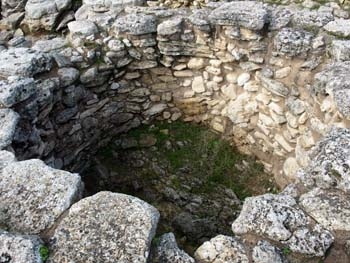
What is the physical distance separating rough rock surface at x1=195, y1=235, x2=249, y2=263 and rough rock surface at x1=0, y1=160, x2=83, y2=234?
0.89 m

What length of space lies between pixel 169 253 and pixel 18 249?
842 mm

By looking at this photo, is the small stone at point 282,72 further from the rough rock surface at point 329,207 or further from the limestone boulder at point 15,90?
the limestone boulder at point 15,90

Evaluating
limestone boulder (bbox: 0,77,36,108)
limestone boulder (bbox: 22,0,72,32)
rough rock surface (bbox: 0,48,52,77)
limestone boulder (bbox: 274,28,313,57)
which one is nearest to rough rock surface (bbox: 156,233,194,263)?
limestone boulder (bbox: 0,77,36,108)

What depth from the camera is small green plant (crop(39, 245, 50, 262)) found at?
251 centimetres

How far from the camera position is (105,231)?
260 centimetres

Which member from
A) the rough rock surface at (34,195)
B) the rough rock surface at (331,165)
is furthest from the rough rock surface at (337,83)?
the rough rock surface at (34,195)

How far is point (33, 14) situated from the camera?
5.83m

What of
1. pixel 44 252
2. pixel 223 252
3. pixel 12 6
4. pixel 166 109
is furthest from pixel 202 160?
pixel 12 6

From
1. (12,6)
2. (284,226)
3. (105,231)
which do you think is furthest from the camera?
(12,6)

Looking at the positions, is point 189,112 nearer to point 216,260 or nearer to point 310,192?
point 310,192

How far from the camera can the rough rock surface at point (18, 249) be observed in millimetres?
2439

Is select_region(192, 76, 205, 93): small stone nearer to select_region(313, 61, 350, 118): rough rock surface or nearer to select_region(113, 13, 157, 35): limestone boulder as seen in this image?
select_region(113, 13, 157, 35): limestone boulder

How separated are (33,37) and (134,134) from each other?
1806 mm

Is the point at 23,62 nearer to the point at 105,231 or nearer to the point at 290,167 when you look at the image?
the point at 105,231
